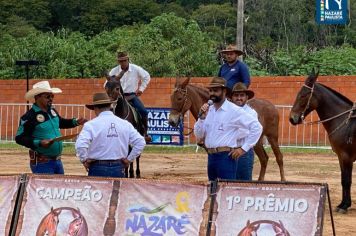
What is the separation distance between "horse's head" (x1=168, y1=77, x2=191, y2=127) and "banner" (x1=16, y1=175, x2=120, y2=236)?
5.89 meters

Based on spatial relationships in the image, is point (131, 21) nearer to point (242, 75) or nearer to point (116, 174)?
point (242, 75)

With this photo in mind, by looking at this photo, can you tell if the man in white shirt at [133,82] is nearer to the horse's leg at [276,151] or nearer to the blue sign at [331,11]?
the horse's leg at [276,151]

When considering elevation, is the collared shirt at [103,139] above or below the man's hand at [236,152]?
above

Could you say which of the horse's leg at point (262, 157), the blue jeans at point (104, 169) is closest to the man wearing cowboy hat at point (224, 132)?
the blue jeans at point (104, 169)

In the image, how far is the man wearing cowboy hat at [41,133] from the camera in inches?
439

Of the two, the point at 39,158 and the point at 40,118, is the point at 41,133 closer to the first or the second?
the point at 40,118

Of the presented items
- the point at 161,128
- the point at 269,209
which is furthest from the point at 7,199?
the point at 161,128

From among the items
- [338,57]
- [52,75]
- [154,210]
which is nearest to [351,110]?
[154,210]

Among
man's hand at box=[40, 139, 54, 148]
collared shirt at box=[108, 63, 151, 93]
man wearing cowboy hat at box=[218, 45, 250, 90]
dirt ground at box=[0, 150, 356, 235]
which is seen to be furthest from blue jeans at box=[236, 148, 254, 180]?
collared shirt at box=[108, 63, 151, 93]

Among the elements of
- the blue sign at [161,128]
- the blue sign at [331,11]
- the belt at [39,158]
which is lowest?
the blue sign at [161,128]

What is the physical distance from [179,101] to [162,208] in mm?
6283

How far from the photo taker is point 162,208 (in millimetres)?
9367

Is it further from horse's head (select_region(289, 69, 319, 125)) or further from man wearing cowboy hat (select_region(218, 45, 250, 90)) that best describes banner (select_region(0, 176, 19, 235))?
horse's head (select_region(289, 69, 319, 125))

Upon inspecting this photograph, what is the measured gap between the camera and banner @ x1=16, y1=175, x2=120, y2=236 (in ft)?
31.3
